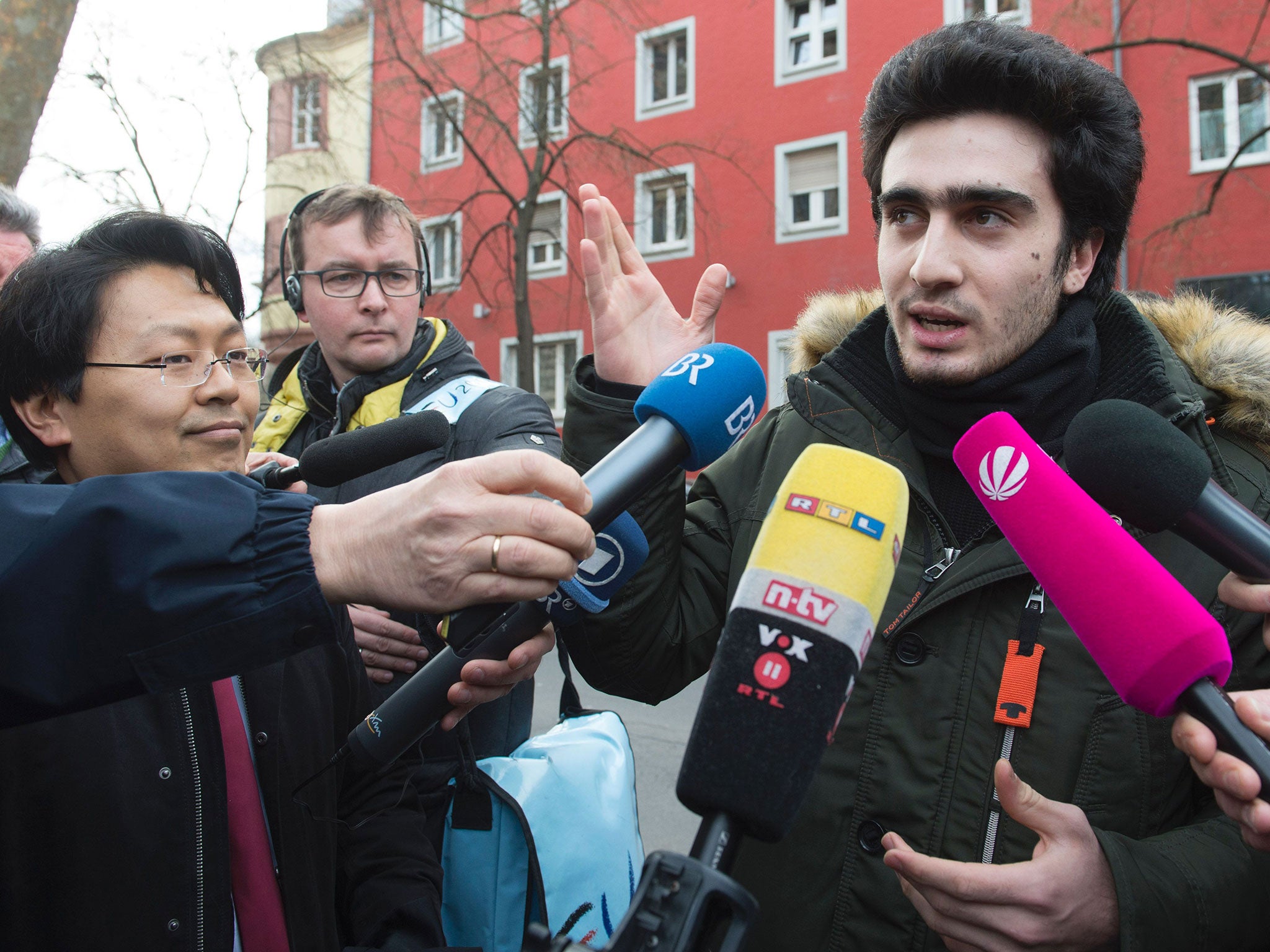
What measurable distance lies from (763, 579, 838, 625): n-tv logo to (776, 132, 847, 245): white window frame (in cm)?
1388

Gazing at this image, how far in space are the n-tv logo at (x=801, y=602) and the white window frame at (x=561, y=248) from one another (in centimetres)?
1336

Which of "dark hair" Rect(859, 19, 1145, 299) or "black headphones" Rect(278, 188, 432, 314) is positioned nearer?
"dark hair" Rect(859, 19, 1145, 299)

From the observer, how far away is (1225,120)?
11.9m

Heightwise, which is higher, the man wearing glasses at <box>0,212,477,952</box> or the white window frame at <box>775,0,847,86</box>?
the white window frame at <box>775,0,847,86</box>

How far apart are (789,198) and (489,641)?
47.5 feet

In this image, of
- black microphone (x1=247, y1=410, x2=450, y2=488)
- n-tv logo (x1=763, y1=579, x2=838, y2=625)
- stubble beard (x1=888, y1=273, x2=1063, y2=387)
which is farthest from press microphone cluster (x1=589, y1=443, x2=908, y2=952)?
stubble beard (x1=888, y1=273, x2=1063, y2=387)

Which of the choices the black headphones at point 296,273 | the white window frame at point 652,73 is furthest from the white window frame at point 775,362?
the black headphones at point 296,273

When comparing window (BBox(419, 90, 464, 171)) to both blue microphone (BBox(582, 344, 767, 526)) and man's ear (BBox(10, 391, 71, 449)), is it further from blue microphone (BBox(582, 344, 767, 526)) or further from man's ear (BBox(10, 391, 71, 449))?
blue microphone (BBox(582, 344, 767, 526))

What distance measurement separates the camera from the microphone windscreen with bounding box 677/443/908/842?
2.98 feet

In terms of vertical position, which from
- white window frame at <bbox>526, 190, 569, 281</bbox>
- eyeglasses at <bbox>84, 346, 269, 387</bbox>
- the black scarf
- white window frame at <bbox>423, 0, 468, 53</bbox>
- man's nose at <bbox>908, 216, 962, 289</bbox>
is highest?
white window frame at <bbox>423, 0, 468, 53</bbox>

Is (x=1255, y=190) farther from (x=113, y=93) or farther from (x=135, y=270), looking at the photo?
(x=113, y=93)

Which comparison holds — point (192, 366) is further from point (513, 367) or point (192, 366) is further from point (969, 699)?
point (513, 367)

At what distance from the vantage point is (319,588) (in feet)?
3.41

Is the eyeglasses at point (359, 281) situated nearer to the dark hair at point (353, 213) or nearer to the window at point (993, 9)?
the dark hair at point (353, 213)
